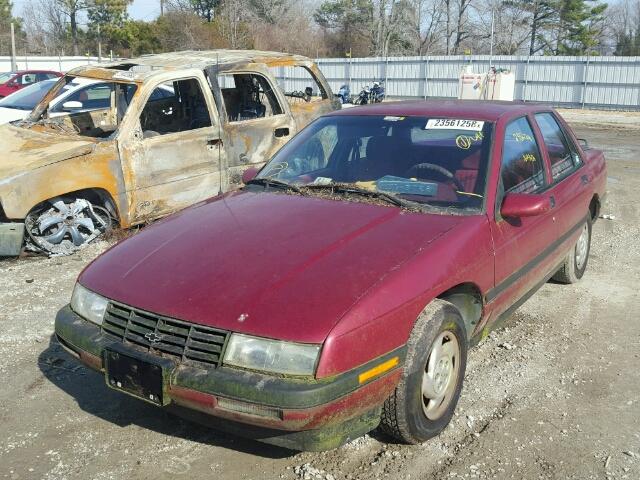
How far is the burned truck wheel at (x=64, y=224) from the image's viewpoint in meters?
6.17

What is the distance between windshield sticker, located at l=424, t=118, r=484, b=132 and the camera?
410 cm

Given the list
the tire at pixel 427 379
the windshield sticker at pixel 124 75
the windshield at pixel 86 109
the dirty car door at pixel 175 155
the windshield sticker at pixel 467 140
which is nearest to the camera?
the tire at pixel 427 379

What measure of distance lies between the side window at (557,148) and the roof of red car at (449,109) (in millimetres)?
171

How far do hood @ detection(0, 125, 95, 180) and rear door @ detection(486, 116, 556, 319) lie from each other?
3.89 meters

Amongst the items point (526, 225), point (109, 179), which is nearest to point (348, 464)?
point (526, 225)

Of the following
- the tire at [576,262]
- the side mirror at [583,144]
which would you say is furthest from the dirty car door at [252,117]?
the tire at [576,262]

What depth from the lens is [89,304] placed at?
324cm

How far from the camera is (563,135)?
5176mm

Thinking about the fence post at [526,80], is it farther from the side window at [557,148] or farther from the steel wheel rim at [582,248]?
the side window at [557,148]

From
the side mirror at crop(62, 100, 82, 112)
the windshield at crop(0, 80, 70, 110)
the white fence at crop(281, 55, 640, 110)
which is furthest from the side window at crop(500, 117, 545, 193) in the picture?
the white fence at crop(281, 55, 640, 110)

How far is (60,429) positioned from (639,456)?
2.87 metres

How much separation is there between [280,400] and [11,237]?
166 inches

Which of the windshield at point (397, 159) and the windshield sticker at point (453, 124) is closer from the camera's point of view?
the windshield at point (397, 159)

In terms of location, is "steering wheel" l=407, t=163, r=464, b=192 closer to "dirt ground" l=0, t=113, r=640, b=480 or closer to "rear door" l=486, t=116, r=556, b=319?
"rear door" l=486, t=116, r=556, b=319
